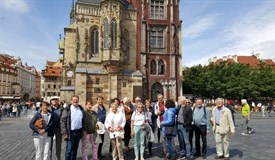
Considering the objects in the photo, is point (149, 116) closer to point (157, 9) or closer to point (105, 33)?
point (105, 33)

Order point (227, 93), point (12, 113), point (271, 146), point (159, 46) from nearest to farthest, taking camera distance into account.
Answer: point (271, 146) < point (12, 113) < point (159, 46) < point (227, 93)

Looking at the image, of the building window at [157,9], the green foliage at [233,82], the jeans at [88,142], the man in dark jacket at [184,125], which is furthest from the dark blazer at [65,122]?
Result: the green foliage at [233,82]

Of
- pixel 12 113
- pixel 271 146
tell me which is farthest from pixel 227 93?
pixel 271 146

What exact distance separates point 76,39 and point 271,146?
2789 centimetres

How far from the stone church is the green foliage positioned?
1139 cm

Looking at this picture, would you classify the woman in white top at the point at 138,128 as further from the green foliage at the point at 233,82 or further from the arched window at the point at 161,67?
the green foliage at the point at 233,82

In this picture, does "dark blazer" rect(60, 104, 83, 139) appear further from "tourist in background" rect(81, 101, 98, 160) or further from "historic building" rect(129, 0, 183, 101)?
"historic building" rect(129, 0, 183, 101)

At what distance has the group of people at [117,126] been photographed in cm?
727

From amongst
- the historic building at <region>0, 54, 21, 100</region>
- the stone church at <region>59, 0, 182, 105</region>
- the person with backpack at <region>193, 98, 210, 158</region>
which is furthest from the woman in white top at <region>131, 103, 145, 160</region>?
the historic building at <region>0, 54, 21, 100</region>

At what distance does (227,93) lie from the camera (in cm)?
4634

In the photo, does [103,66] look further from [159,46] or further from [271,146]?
[271,146]

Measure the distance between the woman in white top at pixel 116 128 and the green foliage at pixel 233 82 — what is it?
3970 centimetres

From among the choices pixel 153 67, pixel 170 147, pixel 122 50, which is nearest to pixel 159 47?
pixel 153 67

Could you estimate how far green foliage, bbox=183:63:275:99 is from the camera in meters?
45.1
